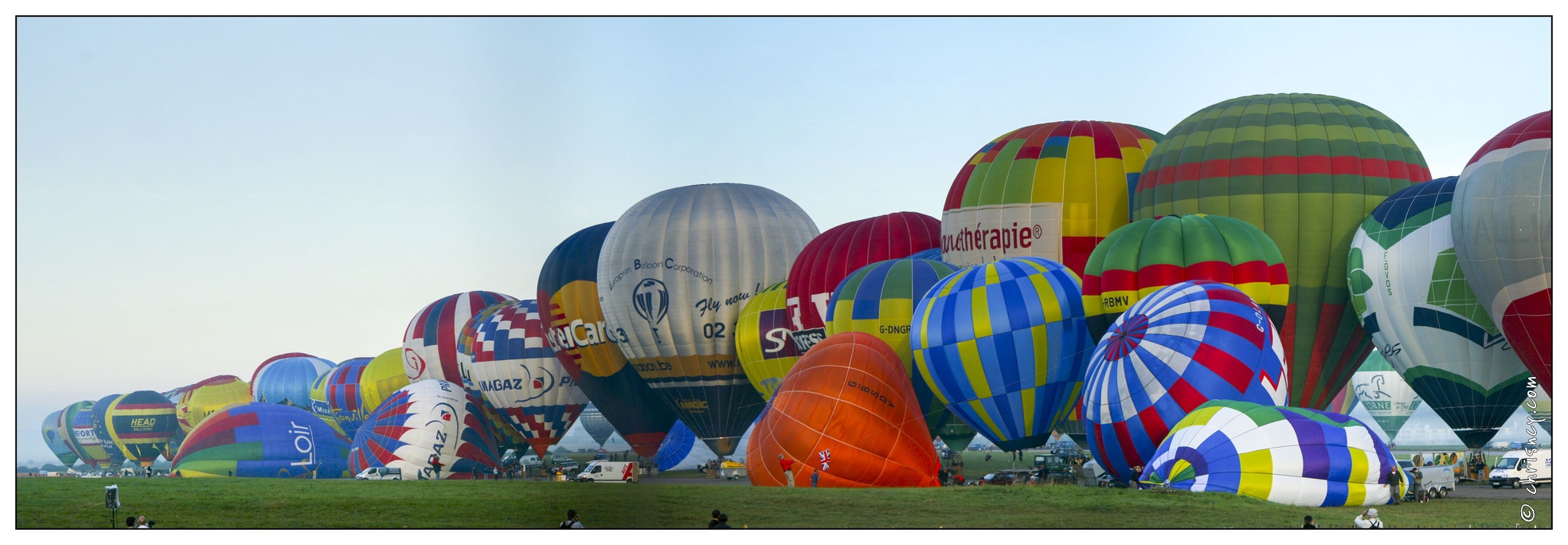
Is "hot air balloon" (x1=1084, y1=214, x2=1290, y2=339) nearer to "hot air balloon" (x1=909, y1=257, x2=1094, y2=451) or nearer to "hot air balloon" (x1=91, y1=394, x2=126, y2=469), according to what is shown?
"hot air balloon" (x1=909, y1=257, x2=1094, y2=451)

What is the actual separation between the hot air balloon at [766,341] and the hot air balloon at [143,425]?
24540 mm

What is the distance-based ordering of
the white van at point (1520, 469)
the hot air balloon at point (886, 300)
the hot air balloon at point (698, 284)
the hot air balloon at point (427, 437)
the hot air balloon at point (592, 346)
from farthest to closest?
1. the hot air balloon at point (592, 346)
2. the hot air balloon at point (698, 284)
3. the hot air balloon at point (427, 437)
4. the hot air balloon at point (886, 300)
5. the white van at point (1520, 469)

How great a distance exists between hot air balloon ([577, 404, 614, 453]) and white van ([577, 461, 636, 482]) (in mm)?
5334

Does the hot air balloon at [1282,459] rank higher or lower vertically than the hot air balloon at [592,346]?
lower

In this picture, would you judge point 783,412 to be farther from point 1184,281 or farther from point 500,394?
point 500,394

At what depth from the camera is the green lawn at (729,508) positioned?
1332cm

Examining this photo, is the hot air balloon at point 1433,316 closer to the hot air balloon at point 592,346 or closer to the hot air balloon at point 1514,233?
the hot air balloon at point 1514,233

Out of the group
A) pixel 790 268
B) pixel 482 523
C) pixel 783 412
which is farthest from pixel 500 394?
pixel 482 523

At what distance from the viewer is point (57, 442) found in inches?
1969

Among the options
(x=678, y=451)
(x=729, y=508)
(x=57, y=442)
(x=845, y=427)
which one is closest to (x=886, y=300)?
(x=845, y=427)

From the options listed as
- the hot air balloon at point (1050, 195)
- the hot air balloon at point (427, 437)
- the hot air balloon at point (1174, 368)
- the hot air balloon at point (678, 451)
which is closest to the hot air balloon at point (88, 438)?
the hot air balloon at point (427, 437)

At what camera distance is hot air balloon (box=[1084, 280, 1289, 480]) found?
17000 mm

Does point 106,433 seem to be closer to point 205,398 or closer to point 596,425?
point 205,398

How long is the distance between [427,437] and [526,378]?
4.43 meters
